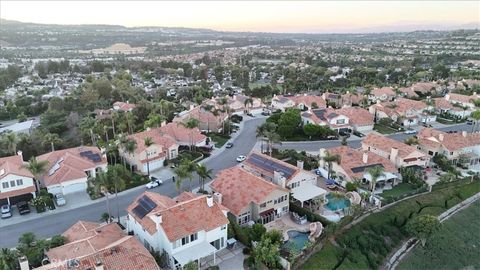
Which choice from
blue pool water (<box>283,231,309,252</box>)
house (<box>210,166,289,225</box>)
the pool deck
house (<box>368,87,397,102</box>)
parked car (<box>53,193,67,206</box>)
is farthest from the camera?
house (<box>368,87,397,102</box>)

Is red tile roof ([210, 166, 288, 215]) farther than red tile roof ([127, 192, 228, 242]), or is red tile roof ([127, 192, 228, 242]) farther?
red tile roof ([210, 166, 288, 215])

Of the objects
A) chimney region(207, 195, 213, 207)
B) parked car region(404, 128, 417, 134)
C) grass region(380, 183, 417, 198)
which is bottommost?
grass region(380, 183, 417, 198)

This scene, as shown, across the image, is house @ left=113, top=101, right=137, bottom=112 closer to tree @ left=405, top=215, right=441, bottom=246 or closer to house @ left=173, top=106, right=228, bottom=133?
house @ left=173, top=106, right=228, bottom=133

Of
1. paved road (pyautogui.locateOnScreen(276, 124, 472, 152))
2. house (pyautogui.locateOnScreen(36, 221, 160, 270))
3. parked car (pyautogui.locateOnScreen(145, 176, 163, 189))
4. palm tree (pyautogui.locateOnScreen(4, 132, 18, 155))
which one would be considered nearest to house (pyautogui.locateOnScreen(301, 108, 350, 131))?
paved road (pyautogui.locateOnScreen(276, 124, 472, 152))

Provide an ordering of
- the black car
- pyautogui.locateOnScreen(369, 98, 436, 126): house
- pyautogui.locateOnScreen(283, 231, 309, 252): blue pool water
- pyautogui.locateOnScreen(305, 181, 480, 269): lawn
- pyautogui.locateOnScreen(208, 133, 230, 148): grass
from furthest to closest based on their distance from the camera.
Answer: pyautogui.locateOnScreen(369, 98, 436, 126): house
pyautogui.locateOnScreen(208, 133, 230, 148): grass
the black car
pyautogui.locateOnScreen(305, 181, 480, 269): lawn
pyautogui.locateOnScreen(283, 231, 309, 252): blue pool water

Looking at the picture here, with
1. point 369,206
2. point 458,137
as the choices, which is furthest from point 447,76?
point 369,206

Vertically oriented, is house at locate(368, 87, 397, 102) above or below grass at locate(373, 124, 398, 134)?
above

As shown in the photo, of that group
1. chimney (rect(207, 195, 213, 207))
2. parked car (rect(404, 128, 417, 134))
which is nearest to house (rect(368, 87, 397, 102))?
parked car (rect(404, 128, 417, 134))

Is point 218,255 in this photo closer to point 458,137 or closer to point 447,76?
point 458,137
